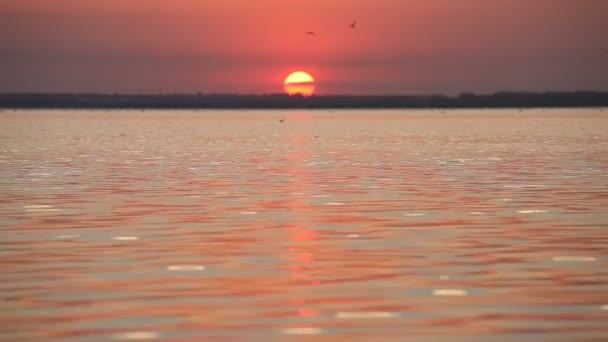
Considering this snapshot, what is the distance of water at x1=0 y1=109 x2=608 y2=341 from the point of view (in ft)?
49.2

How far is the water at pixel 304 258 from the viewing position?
14984 mm

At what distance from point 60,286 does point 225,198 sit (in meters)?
15.1

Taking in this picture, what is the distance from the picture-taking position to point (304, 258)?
2088 centimetres

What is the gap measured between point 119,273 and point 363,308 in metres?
4.47

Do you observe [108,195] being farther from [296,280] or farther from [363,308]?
[363,308]

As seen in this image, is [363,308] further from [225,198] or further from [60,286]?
[225,198]

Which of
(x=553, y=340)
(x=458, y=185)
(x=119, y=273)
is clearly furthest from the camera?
(x=458, y=185)

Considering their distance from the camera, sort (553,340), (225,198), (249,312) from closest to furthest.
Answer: (553,340), (249,312), (225,198)

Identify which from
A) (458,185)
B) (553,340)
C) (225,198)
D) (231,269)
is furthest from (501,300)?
(458,185)

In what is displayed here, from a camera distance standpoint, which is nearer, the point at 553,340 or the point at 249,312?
the point at 553,340

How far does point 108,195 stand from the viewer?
34.2m

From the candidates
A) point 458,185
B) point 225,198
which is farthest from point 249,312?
point 458,185

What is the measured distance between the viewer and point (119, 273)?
19.1 metres

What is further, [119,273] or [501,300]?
[119,273]
